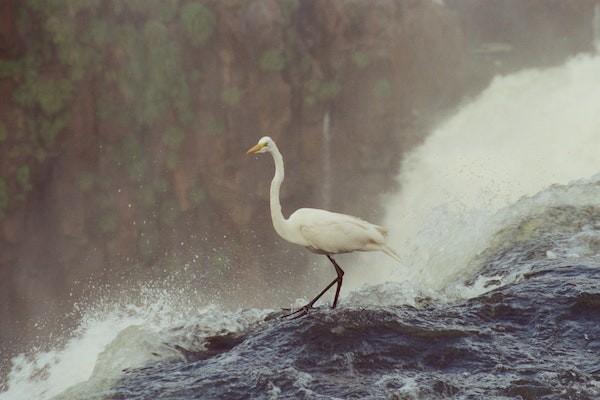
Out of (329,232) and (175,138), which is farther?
(175,138)

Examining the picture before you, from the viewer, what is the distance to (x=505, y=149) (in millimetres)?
18578

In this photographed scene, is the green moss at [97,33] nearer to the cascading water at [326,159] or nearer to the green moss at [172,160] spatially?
the green moss at [172,160]

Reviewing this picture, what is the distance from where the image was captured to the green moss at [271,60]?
18.3m

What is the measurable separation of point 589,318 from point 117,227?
14975 mm

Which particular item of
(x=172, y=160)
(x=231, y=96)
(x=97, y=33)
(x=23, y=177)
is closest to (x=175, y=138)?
(x=172, y=160)

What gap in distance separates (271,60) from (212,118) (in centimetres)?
205

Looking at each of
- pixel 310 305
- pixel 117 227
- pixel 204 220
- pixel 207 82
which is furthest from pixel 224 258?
pixel 310 305

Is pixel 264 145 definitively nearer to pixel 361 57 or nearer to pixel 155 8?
pixel 361 57

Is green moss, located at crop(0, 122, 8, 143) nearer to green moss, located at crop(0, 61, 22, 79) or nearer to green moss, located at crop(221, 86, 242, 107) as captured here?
green moss, located at crop(0, 61, 22, 79)

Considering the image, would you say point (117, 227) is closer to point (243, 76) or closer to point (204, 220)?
point (204, 220)

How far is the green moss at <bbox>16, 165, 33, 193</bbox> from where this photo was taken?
1783 cm

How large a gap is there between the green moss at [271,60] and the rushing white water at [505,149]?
3902mm

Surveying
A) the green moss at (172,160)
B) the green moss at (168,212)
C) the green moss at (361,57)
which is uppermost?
the green moss at (361,57)

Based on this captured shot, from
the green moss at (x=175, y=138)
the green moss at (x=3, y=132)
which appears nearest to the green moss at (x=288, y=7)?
the green moss at (x=175, y=138)
